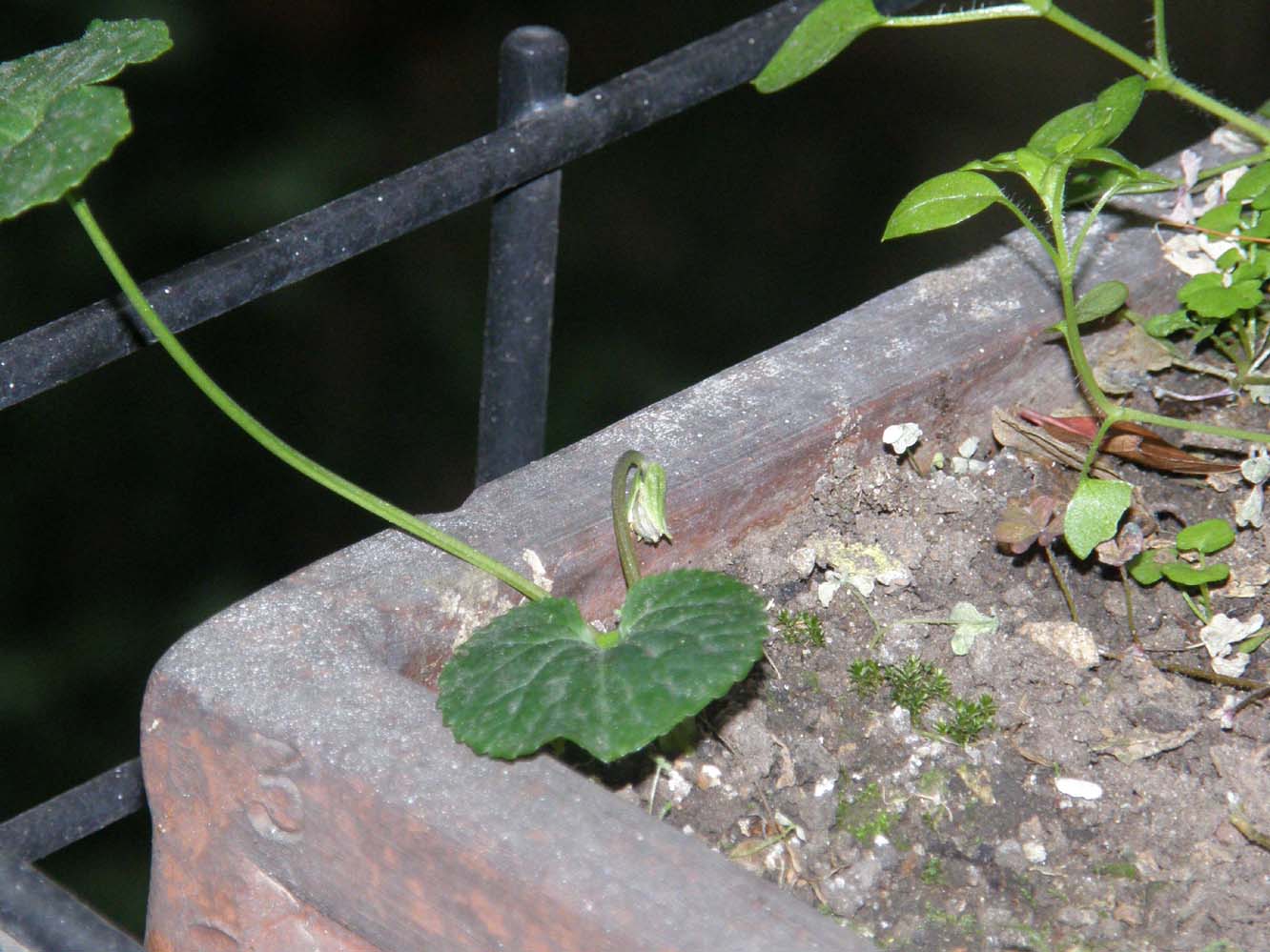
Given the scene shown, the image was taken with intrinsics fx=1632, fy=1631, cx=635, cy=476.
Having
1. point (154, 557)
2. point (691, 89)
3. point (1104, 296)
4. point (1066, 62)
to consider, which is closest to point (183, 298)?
point (691, 89)

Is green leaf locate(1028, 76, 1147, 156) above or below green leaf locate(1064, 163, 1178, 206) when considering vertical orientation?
above

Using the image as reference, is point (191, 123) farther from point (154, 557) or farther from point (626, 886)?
point (626, 886)

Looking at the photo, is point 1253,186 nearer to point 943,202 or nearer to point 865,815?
point 943,202

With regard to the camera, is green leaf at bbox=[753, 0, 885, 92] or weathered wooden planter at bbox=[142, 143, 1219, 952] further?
green leaf at bbox=[753, 0, 885, 92]

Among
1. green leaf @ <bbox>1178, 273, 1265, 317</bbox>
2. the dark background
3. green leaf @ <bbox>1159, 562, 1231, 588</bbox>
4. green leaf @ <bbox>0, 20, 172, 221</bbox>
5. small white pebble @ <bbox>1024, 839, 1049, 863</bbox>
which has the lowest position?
the dark background

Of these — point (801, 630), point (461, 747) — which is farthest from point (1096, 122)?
point (461, 747)

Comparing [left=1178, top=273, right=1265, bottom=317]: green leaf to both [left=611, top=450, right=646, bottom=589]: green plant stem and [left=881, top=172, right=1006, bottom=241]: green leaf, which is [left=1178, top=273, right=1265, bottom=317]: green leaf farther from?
[left=611, top=450, right=646, bottom=589]: green plant stem

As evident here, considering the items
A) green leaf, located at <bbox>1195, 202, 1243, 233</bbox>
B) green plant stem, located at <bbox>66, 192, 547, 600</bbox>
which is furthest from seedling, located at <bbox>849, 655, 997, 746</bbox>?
green leaf, located at <bbox>1195, 202, 1243, 233</bbox>

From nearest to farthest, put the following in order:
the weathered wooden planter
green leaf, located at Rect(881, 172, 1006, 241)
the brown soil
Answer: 1. the weathered wooden planter
2. the brown soil
3. green leaf, located at Rect(881, 172, 1006, 241)
